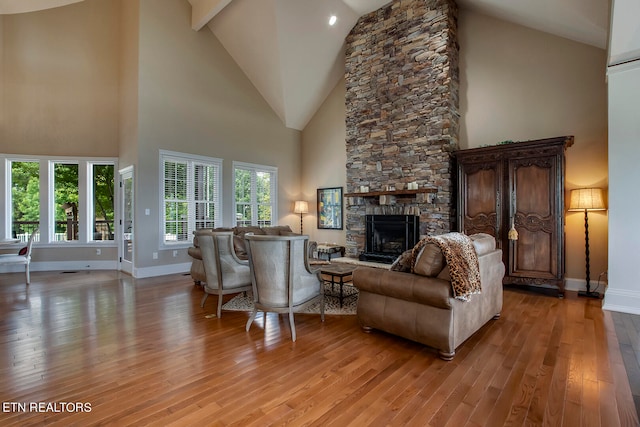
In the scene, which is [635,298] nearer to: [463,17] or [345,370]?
[345,370]

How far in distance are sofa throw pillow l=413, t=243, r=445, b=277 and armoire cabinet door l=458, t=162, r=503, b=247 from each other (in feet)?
9.61

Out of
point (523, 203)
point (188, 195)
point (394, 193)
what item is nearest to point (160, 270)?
point (188, 195)

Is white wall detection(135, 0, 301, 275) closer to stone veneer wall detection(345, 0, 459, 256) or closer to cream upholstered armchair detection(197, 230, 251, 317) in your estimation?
stone veneer wall detection(345, 0, 459, 256)

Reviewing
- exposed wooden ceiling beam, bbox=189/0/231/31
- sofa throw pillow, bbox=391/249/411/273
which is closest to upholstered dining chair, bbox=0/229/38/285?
exposed wooden ceiling beam, bbox=189/0/231/31

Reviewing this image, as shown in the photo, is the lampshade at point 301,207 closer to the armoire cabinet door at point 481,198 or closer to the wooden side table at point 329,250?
the wooden side table at point 329,250

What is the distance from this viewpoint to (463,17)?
237 inches

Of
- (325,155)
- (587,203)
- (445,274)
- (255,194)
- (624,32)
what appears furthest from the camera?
(325,155)

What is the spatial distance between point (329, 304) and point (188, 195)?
168 inches

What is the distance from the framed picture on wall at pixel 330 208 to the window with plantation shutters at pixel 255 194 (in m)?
1.18

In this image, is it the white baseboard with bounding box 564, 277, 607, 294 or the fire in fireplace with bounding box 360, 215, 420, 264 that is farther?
the fire in fireplace with bounding box 360, 215, 420, 264

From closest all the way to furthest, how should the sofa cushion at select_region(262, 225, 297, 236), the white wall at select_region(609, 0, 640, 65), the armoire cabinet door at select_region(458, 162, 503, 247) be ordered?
the white wall at select_region(609, 0, 640, 65), the armoire cabinet door at select_region(458, 162, 503, 247), the sofa cushion at select_region(262, 225, 297, 236)

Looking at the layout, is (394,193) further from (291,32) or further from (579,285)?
(291,32)

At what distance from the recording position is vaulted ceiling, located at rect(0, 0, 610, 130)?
5.38 m

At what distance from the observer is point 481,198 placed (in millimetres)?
5242
